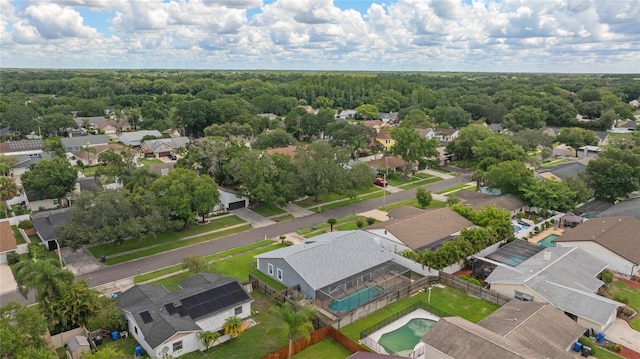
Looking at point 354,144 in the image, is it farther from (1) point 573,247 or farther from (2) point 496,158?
(1) point 573,247

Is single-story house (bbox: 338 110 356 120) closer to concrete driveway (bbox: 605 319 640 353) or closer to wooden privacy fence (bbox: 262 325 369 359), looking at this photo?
concrete driveway (bbox: 605 319 640 353)

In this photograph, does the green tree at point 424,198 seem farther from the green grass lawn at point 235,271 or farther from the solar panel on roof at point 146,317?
the solar panel on roof at point 146,317

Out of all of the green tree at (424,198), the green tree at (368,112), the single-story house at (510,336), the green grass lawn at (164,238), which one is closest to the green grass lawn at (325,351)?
the single-story house at (510,336)

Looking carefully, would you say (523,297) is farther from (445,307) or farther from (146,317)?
(146,317)

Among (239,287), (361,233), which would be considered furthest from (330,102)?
(239,287)

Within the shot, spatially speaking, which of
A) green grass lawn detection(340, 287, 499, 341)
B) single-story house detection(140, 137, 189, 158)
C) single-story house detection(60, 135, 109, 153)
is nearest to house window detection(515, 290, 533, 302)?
green grass lawn detection(340, 287, 499, 341)
